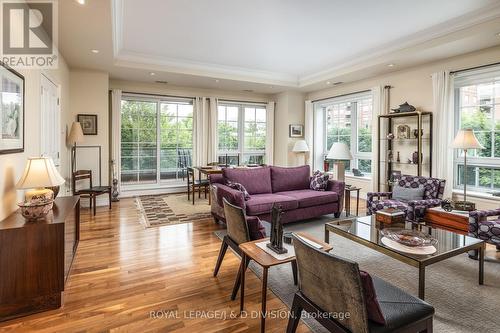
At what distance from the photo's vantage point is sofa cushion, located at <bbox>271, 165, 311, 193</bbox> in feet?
15.8

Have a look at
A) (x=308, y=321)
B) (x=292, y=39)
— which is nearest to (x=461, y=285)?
(x=308, y=321)

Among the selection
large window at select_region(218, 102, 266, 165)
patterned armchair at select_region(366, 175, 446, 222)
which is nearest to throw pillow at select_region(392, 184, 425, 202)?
patterned armchair at select_region(366, 175, 446, 222)

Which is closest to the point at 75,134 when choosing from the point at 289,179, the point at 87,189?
the point at 87,189

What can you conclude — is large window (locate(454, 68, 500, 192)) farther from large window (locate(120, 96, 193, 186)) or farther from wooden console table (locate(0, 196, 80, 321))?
large window (locate(120, 96, 193, 186))

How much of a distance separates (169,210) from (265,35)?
3499 millimetres

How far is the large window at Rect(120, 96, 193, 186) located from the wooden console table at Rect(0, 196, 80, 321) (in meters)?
4.55

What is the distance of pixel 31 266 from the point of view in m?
2.12

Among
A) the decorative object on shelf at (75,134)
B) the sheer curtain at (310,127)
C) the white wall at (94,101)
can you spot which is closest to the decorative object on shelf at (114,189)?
the white wall at (94,101)

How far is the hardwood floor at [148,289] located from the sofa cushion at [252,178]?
990mm

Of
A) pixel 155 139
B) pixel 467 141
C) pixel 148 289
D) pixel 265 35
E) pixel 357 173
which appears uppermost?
pixel 265 35

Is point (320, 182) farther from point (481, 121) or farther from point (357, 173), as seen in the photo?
point (481, 121)

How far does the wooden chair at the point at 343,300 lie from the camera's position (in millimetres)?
1222

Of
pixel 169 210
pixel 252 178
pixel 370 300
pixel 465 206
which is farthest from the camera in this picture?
pixel 169 210

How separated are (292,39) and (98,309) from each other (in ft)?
14.4
